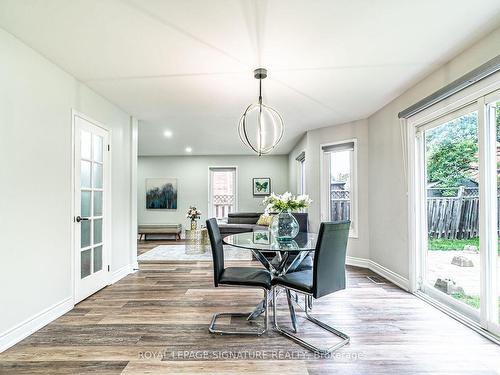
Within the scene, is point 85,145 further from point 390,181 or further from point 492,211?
point 492,211

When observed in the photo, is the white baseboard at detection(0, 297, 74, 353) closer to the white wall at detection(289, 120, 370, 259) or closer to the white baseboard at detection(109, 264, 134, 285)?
the white baseboard at detection(109, 264, 134, 285)

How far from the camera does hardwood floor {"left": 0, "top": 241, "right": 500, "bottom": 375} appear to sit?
6.35 feet

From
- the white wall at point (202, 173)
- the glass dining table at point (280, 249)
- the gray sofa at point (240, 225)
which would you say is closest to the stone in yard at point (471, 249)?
the glass dining table at point (280, 249)

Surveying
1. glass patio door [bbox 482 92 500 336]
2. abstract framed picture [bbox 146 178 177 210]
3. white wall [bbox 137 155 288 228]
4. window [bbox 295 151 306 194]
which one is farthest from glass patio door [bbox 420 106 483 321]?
abstract framed picture [bbox 146 178 177 210]

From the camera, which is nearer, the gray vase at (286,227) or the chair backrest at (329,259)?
the chair backrest at (329,259)

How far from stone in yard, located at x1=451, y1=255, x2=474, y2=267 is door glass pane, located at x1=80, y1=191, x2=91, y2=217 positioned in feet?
13.3

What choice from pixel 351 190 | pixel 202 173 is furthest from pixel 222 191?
pixel 351 190

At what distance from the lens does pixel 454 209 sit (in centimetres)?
287

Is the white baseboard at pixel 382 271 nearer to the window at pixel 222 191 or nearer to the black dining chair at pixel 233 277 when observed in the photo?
the black dining chair at pixel 233 277

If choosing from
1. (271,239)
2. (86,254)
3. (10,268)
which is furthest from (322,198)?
(10,268)

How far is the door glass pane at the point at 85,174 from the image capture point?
317 cm

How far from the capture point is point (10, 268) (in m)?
2.22

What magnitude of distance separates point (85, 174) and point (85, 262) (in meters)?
1.02

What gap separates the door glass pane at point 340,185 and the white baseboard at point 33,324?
4125 millimetres
